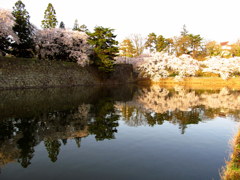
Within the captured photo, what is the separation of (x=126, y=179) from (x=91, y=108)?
9.70m

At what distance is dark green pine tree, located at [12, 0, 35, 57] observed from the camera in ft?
94.8

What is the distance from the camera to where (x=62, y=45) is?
34938 mm

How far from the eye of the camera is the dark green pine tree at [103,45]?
35.9 meters

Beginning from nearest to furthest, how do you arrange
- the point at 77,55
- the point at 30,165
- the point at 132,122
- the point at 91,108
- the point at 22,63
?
the point at 30,165, the point at 132,122, the point at 91,108, the point at 22,63, the point at 77,55

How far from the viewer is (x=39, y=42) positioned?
106 ft

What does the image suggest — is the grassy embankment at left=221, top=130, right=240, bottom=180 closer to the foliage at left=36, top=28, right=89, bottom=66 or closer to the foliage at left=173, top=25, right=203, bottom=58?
the foliage at left=36, top=28, right=89, bottom=66

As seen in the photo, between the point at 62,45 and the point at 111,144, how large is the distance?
30.2 metres

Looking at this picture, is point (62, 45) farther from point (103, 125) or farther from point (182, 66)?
point (103, 125)

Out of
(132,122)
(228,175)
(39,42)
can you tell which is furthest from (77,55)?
(228,175)

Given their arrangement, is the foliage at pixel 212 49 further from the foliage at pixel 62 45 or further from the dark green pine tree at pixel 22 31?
Answer: the dark green pine tree at pixel 22 31

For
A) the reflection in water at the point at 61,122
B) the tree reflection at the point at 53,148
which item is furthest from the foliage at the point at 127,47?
the tree reflection at the point at 53,148

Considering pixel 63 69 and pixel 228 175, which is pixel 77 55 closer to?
pixel 63 69

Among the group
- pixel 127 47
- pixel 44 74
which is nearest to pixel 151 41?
pixel 127 47

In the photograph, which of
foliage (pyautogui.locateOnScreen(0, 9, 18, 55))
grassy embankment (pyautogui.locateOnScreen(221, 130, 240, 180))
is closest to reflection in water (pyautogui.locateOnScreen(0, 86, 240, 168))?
grassy embankment (pyautogui.locateOnScreen(221, 130, 240, 180))
